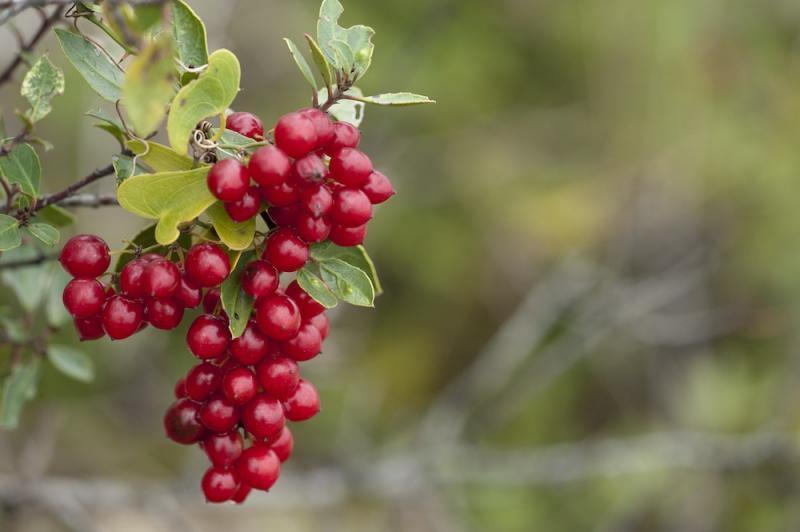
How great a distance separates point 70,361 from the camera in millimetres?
1655

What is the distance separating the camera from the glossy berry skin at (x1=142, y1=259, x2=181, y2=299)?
1034mm

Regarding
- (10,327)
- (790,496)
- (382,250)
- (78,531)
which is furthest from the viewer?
(382,250)

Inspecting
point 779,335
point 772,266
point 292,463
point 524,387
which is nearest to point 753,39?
point 772,266

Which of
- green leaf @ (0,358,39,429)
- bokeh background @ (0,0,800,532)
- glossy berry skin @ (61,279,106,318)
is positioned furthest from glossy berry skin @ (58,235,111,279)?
bokeh background @ (0,0,800,532)

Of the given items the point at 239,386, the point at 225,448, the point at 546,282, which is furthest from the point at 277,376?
the point at 546,282

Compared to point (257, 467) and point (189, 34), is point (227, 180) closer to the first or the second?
point (189, 34)

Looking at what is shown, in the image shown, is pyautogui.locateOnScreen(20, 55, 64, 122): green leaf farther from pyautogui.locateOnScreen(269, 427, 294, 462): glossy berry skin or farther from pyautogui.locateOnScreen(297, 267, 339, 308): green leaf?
pyautogui.locateOnScreen(269, 427, 294, 462): glossy berry skin

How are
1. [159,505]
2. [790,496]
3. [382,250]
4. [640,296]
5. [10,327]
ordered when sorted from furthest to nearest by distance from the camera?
[382,250] < [640,296] < [790,496] < [159,505] < [10,327]

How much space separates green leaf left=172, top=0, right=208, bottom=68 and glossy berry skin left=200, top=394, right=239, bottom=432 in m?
0.45

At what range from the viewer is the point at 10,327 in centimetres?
157

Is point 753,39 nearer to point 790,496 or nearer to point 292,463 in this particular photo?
point 790,496

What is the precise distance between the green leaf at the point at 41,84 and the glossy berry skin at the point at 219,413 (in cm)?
46

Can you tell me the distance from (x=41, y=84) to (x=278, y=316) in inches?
18.9

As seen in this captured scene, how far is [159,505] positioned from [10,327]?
3.07 feet
